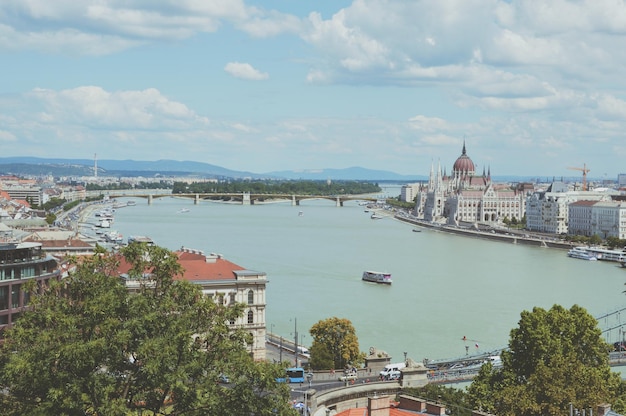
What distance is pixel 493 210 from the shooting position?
3285 inches

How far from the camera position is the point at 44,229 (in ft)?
114

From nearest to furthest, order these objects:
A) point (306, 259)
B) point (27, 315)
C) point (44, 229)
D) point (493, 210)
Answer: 1. point (27, 315)
2. point (44, 229)
3. point (306, 259)
4. point (493, 210)

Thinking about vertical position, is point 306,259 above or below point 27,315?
below

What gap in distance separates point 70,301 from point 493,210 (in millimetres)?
77025

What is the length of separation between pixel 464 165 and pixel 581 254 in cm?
4925

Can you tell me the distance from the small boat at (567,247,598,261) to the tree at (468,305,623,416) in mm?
33517

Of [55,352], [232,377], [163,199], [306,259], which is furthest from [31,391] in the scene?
[163,199]

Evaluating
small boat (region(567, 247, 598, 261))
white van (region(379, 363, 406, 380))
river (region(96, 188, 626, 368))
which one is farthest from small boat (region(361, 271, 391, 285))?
white van (region(379, 363, 406, 380))

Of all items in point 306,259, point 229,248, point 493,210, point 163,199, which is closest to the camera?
point 306,259

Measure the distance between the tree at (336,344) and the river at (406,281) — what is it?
2060 millimetres

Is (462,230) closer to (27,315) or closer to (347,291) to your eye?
(347,291)

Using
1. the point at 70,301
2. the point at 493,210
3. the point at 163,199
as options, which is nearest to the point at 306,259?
the point at 70,301

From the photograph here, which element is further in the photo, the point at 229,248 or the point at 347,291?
the point at 229,248

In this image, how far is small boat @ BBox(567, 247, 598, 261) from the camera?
46250 mm
